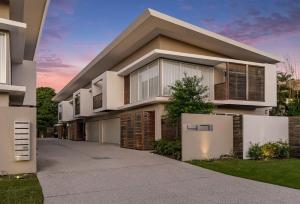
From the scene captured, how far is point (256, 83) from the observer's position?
23391mm

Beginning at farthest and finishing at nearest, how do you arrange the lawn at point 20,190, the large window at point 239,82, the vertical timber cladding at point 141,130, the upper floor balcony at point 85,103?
the upper floor balcony at point 85,103 → the large window at point 239,82 → the vertical timber cladding at point 141,130 → the lawn at point 20,190

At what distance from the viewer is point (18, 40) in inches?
A: 581

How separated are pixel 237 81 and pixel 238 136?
6803 mm

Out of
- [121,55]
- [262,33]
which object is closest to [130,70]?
[121,55]

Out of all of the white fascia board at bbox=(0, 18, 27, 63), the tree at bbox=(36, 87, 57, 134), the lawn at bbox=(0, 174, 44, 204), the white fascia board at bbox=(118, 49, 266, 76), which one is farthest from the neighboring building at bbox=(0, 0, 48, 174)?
the tree at bbox=(36, 87, 57, 134)

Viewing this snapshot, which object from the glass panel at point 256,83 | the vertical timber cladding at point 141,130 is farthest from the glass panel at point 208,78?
the vertical timber cladding at point 141,130

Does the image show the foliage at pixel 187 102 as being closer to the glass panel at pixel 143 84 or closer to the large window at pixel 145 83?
the large window at pixel 145 83

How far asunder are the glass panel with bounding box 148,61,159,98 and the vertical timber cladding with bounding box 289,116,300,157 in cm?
777

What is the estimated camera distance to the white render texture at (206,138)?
1527 cm

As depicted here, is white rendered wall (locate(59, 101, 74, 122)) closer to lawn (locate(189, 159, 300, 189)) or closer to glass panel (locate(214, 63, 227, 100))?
glass panel (locate(214, 63, 227, 100))

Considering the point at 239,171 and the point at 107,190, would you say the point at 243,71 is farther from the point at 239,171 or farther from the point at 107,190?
the point at 107,190

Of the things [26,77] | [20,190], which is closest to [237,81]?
[26,77]

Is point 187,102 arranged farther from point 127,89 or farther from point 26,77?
point 26,77

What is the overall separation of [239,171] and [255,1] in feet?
34.2
